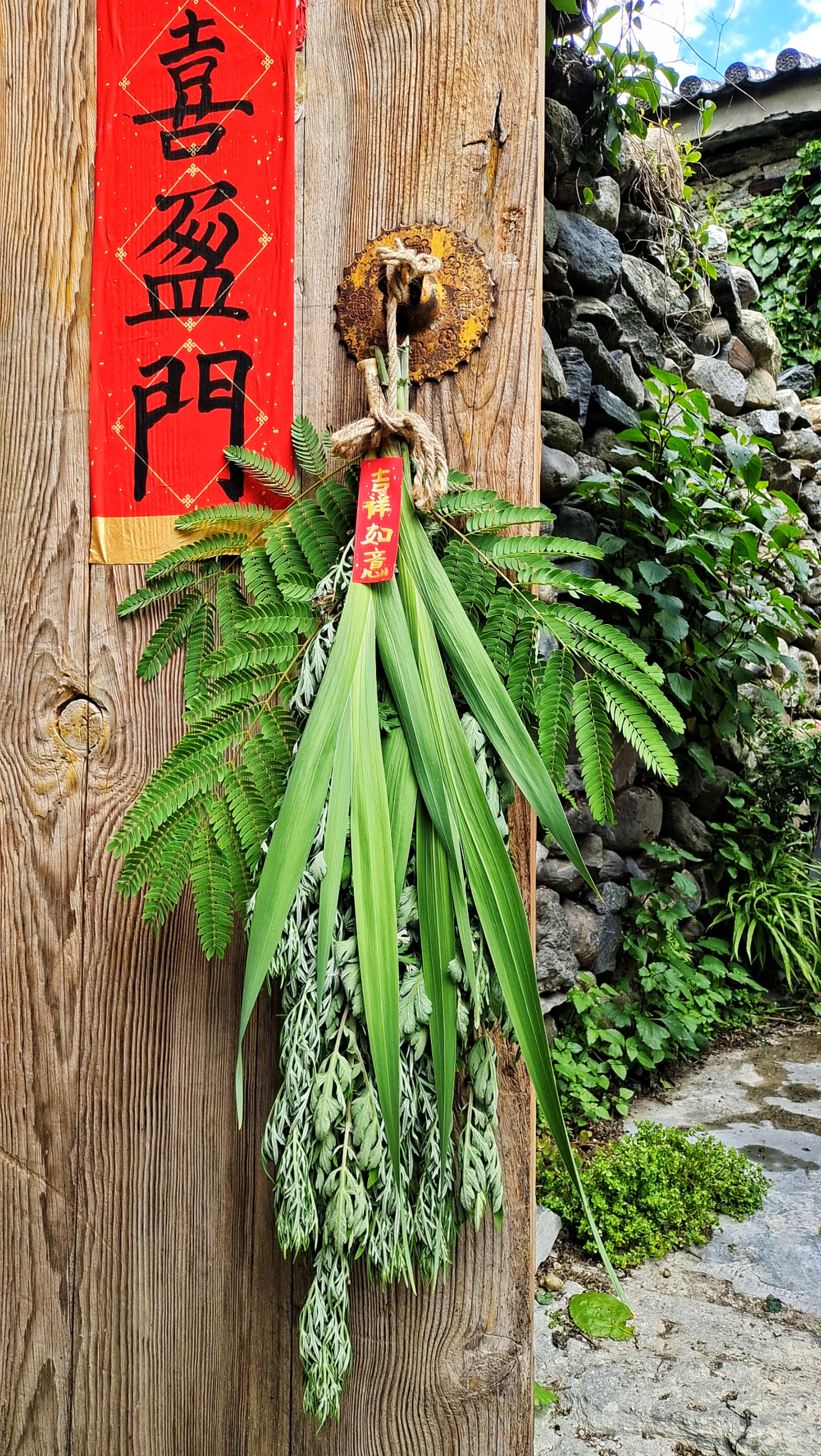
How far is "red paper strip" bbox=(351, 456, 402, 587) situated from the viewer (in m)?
0.86

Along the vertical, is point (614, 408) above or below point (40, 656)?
above

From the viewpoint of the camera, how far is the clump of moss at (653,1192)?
2070 mm

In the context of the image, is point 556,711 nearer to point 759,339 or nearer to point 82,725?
point 82,725

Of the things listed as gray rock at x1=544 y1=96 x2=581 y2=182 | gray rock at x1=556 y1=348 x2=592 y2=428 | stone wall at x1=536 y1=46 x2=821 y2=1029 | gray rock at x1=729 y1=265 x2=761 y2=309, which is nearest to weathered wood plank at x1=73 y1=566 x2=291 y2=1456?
stone wall at x1=536 y1=46 x2=821 y2=1029

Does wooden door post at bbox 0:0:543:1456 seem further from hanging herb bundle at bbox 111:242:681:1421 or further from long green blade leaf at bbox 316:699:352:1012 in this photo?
long green blade leaf at bbox 316:699:352:1012

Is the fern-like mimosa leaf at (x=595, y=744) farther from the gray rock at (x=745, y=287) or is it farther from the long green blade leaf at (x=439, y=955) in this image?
the gray rock at (x=745, y=287)

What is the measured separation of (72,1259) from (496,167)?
138cm

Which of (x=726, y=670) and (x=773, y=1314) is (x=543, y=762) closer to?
(x=773, y=1314)

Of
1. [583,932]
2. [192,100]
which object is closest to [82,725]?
[192,100]

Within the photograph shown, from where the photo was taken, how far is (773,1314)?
1.83m

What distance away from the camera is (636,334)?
3.04 meters

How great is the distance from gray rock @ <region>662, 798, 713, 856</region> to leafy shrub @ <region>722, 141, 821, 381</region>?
9.65ft

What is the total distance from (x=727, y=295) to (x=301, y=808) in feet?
12.7

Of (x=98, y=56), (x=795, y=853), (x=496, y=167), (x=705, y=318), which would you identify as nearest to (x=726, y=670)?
(x=795, y=853)
